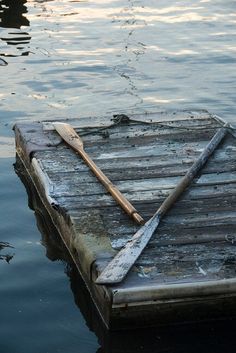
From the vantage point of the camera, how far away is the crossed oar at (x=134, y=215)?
5625 millimetres

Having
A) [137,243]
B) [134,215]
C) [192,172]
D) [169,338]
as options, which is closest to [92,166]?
[192,172]

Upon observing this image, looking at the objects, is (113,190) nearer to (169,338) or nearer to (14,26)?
(169,338)

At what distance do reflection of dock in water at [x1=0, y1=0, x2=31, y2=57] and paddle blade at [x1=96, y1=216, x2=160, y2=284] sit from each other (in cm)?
744

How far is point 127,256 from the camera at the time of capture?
583 centimetres

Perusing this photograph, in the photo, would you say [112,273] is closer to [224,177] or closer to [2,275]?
[2,275]

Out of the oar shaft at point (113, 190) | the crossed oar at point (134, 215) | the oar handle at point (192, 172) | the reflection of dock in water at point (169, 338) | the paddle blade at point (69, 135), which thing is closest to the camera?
the reflection of dock in water at point (169, 338)

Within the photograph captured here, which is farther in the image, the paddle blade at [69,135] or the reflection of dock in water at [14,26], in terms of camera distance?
the reflection of dock in water at [14,26]

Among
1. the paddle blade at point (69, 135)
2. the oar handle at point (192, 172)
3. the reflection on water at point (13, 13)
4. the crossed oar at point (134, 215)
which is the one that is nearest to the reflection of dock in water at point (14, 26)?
the reflection on water at point (13, 13)

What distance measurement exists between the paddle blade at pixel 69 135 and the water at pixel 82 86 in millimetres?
596

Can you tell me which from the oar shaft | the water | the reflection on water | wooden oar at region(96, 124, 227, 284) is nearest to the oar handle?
wooden oar at region(96, 124, 227, 284)

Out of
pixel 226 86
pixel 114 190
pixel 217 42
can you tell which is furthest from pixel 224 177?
pixel 217 42

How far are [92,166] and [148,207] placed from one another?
3.03ft

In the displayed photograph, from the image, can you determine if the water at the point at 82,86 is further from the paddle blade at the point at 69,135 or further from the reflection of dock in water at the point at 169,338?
the paddle blade at the point at 69,135

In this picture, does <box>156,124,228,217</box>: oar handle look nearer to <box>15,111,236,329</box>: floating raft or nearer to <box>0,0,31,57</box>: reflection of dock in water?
<box>15,111,236,329</box>: floating raft
